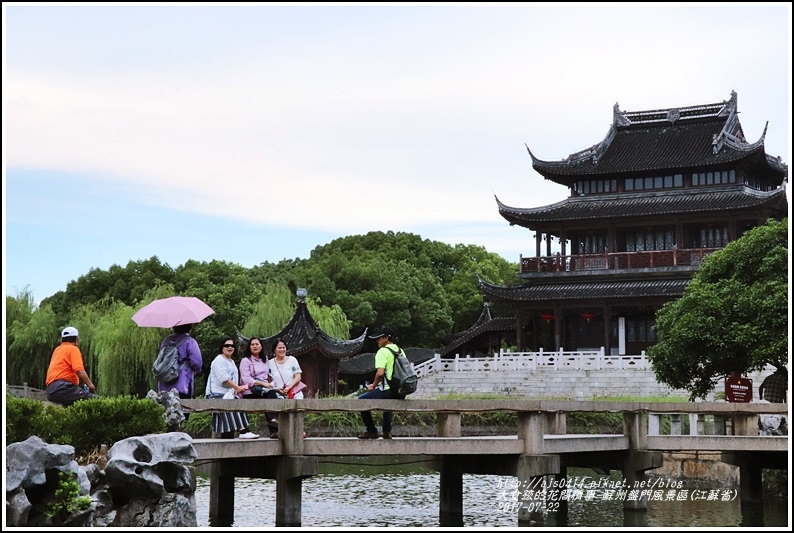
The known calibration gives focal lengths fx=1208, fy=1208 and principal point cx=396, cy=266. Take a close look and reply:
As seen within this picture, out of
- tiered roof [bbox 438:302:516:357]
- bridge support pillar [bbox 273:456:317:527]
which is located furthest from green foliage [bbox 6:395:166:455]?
tiered roof [bbox 438:302:516:357]

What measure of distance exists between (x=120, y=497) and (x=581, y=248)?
121 ft

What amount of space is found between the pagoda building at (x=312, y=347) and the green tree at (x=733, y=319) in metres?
16.2

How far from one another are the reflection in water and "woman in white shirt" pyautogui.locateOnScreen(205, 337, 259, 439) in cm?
225

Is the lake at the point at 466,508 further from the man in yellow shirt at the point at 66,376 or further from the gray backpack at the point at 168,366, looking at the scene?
the man in yellow shirt at the point at 66,376

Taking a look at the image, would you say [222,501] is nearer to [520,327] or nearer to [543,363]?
[543,363]

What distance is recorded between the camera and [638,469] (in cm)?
1597

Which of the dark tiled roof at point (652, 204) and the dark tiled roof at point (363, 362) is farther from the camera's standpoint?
the dark tiled roof at point (363, 362)

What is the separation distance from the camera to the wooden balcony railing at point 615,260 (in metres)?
42.3

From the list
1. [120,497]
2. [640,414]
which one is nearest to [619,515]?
[640,414]

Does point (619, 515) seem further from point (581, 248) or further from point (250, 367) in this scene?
point (581, 248)

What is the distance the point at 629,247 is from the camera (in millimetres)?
45094

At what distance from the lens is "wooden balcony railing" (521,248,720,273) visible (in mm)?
42312

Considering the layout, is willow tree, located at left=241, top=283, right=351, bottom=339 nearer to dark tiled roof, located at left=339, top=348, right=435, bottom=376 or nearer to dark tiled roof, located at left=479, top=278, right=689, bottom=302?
dark tiled roof, located at left=339, top=348, right=435, bottom=376

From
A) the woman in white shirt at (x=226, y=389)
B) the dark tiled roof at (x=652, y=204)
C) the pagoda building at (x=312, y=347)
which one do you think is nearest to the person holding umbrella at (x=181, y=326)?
the woman in white shirt at (x=226, y=389)
